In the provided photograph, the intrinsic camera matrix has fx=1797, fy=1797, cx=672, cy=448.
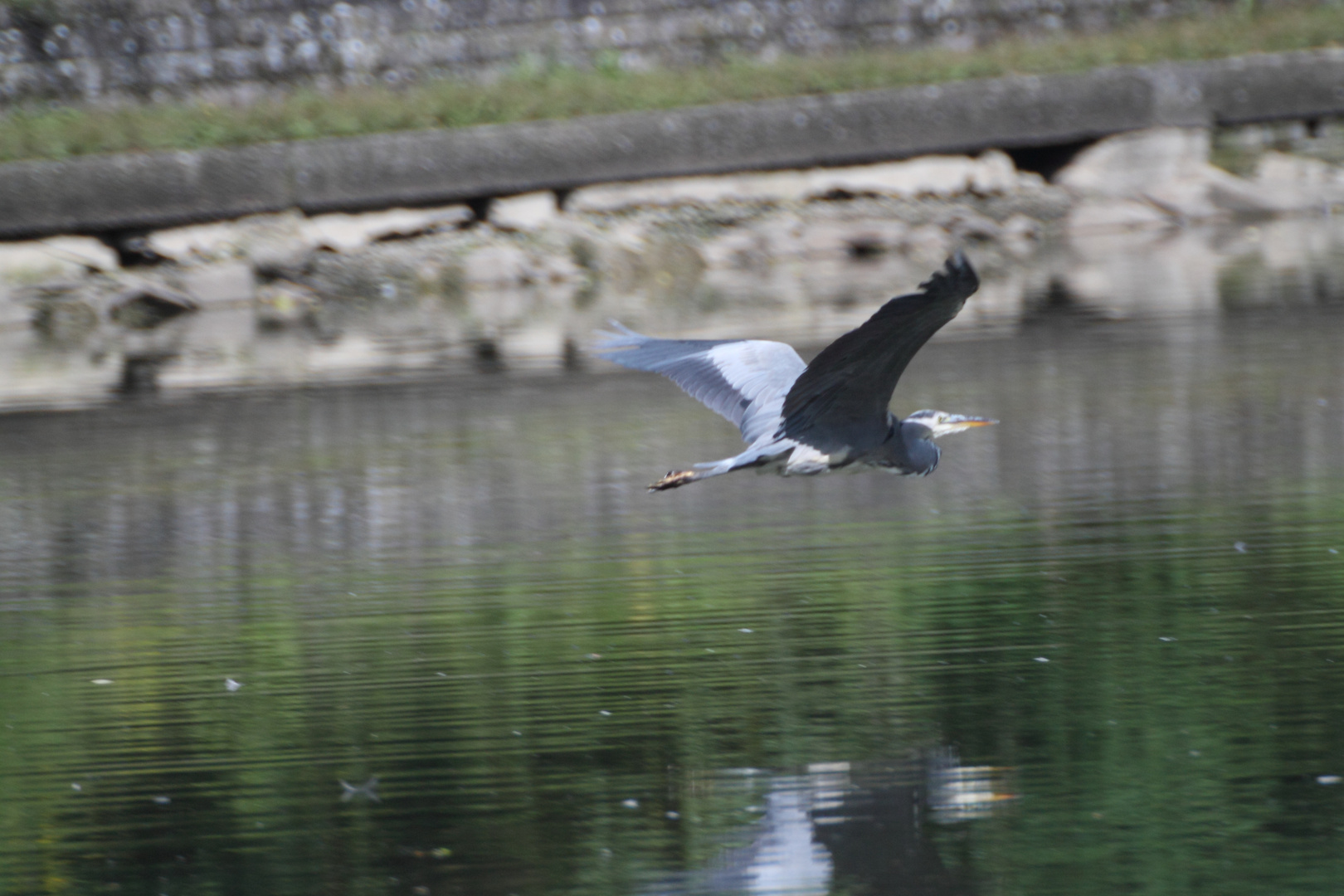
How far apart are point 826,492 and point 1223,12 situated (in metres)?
12.0

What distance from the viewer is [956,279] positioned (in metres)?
3.68

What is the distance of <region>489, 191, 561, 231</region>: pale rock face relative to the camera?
581 inches

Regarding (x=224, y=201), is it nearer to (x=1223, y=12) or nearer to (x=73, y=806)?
(x=1223, y=12)

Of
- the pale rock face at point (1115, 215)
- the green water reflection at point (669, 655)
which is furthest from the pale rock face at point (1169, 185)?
the green water reflection at point (669, 655)

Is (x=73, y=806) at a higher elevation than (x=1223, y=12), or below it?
below

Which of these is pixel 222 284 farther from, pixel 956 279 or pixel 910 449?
pixel 956 279

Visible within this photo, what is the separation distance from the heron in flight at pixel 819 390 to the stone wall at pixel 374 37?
11185 millimetres

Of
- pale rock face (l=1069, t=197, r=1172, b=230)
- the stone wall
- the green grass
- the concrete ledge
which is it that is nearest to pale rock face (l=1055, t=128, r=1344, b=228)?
pale rock face (l=1069, t=197, r=1172, b=230)

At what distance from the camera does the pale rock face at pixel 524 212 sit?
14.8 m

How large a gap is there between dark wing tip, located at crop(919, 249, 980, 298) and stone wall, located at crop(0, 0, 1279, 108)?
12600 mm

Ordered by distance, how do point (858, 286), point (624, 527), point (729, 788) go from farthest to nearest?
point (858, 286)
point (624, 527)
point (729, 788)

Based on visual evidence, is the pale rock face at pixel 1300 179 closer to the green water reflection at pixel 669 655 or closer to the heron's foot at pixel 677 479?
the green water reflection at pixel 669 655

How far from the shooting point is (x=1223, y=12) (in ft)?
54.4

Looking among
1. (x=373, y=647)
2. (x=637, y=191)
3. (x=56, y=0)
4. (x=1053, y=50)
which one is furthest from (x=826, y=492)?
(x=56, y=0)
